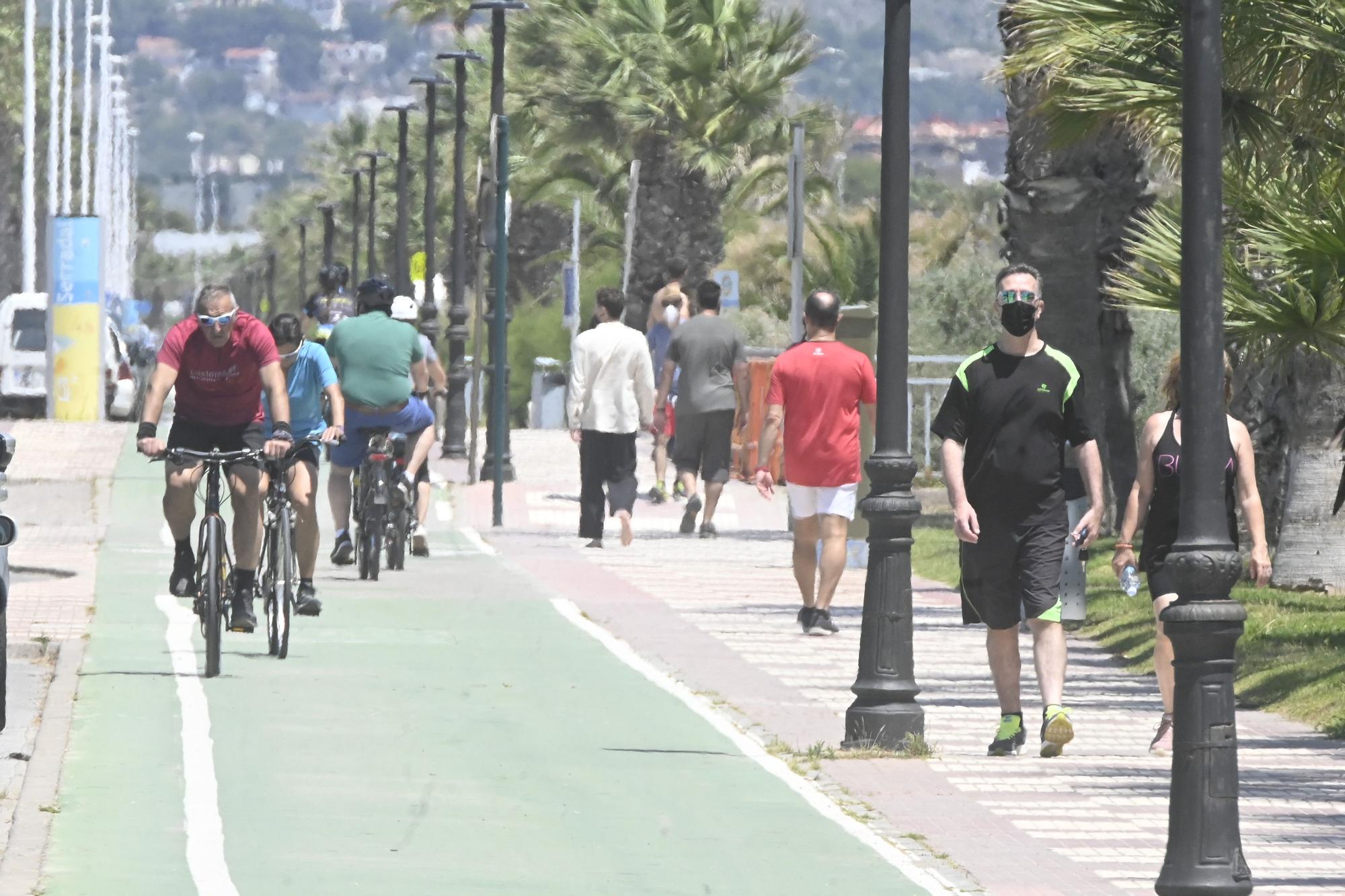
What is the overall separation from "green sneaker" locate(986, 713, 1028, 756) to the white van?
3165 cm

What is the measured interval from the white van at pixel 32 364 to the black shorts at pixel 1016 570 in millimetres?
31747

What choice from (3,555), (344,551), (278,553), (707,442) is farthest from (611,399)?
(3,555)

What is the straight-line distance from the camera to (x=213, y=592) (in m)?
12.3

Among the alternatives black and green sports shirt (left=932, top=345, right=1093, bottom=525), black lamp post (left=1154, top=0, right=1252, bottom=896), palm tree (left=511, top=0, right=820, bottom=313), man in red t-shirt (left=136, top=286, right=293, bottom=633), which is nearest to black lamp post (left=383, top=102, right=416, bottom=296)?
palm tree (left=511, top=0, right=820, bottom=313)

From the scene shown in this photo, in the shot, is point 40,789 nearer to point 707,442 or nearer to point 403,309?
point 403,309

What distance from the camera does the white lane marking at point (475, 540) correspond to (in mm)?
20719

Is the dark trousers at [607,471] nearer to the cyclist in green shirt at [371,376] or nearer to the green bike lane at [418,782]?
the cyclist in green shirt at [371,376]

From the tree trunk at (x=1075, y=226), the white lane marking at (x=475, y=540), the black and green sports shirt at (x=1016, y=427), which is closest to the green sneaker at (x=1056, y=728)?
the black and green sports shirt at (x=1016, y=427)

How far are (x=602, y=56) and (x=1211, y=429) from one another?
4047 cm

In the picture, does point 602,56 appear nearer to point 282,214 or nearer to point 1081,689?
A: point 1081,689

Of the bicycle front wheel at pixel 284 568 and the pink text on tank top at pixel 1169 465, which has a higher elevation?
the pink text on tank top at pixel 1169 465

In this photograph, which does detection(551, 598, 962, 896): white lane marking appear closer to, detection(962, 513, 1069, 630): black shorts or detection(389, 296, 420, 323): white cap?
detection(962, 513, 1069, 630): black shorts

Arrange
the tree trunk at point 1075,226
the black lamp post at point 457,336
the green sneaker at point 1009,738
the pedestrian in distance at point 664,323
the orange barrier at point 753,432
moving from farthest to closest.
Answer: the black lamp post at point 457,336 → the orange barrier at point 753,432 → the pedestrian in distance at point 664,323 → the tree trunk at point 1075,226 → the green sneaker at point 1009,738

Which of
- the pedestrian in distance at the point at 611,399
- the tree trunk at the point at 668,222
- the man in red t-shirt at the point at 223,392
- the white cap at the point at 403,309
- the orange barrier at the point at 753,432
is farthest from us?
the tree trunk at the point at 668,222
